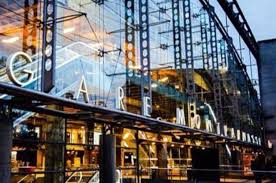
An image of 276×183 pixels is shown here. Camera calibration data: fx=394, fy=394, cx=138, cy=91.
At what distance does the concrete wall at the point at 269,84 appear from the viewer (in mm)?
34562

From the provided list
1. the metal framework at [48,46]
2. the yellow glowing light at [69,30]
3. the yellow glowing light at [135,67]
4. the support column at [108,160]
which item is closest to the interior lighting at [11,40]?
the metal framework at [48,46]

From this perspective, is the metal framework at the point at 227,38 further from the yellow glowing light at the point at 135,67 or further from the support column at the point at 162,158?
the yellow glowing light at the point at 135,67

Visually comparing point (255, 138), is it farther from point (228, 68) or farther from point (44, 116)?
point (44, 116)

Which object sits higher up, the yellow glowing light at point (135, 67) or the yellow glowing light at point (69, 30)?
the yellow glowing light at point (69, 30)

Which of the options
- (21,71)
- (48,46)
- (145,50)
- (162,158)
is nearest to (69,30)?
(48,46)

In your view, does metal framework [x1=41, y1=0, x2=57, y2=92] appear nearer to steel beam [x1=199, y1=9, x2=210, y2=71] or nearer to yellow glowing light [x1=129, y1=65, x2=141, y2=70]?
yellow glowing light [x1=129, y1=65, x2=141, y2=70]

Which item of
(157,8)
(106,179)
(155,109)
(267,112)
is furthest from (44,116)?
(267,112)

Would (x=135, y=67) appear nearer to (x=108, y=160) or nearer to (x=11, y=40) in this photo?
(x=108, y=160)

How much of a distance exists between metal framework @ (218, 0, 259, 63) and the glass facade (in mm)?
1868

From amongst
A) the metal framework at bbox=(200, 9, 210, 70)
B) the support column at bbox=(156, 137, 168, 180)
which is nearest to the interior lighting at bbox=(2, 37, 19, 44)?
the support column at bbox=(156, 137, 168, 180)

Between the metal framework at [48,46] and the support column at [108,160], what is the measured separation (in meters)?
3.59

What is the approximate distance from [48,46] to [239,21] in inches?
987

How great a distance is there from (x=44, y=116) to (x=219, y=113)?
18.7 m

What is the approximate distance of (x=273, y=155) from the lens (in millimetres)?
33031
